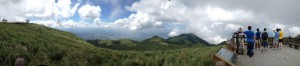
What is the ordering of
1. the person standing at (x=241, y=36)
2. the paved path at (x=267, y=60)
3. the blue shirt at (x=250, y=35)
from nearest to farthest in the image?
1. the paved path at (x=267, y=60)
2. the blue shirt at (x=250, y=35)
3. the person standing at (x=241, y=36)

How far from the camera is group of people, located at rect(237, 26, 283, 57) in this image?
1808 centimetres

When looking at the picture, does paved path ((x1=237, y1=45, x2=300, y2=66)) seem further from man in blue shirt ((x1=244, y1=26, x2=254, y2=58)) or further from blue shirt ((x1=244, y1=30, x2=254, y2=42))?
blue shirt ((x1=244, y1=30, x2=254, y2=42))

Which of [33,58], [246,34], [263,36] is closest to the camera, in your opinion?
[246,34]

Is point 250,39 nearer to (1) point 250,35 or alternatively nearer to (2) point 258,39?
(1) point 250,35

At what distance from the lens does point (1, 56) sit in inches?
823

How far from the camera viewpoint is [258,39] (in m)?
24.1

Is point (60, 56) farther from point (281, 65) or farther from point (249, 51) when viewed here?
point (281, 65)

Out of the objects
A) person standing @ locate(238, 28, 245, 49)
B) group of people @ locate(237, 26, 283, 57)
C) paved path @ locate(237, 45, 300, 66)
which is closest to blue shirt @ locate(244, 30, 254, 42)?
group of people @ locate(237, 26, 283, 57)

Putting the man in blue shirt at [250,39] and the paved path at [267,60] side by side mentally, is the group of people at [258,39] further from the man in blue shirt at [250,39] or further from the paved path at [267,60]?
the paved path at [267,60]

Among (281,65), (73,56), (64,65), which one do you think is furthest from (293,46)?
(64,65)

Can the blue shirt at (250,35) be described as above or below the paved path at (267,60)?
above

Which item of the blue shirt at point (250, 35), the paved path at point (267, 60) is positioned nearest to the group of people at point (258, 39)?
the blue shirt at point (250, 35)

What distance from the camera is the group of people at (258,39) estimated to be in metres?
18.1

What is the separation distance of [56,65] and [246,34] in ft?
37.2
